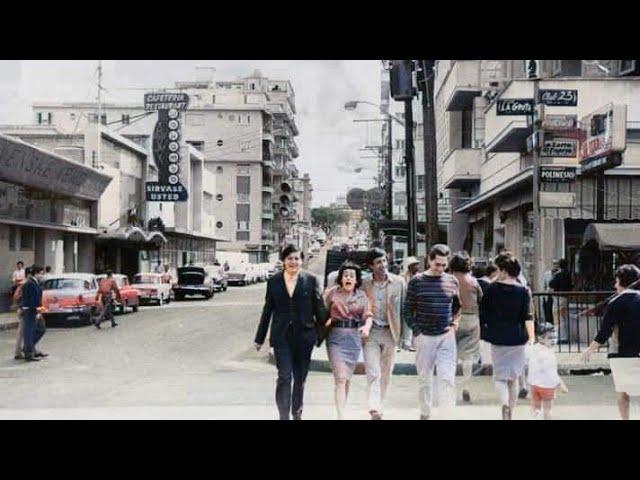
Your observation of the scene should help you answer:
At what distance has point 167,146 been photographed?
57.7 feet

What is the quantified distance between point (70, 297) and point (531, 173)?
8.67 m

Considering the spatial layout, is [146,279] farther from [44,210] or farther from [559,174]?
[559,174]

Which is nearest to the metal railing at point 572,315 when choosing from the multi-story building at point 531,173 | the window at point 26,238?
the multi-story building at point 531,173

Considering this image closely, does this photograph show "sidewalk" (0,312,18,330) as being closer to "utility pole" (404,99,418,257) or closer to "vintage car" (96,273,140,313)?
"vintage car" (96,273,140,313)

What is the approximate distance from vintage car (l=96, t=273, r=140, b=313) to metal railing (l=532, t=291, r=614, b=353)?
23.9 feet

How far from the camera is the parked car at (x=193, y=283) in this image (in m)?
21.8

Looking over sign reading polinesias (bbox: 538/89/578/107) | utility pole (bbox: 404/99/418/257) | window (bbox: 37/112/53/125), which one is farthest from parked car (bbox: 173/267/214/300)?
sign reading polinesias (bbox: 538/89/578/107)

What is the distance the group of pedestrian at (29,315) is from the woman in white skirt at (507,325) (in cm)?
646

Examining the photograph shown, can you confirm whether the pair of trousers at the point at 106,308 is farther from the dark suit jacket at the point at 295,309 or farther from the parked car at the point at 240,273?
the parked car at the point at 240,273

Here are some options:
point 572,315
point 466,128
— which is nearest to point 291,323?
point 572,315
